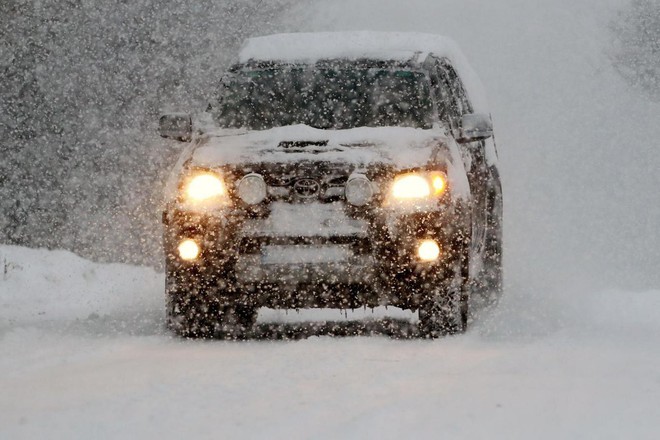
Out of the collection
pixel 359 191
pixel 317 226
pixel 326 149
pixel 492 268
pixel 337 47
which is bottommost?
pixel 492 268

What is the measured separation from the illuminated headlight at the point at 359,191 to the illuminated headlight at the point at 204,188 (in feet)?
2.35

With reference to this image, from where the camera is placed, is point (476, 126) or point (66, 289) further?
point (66, 289)

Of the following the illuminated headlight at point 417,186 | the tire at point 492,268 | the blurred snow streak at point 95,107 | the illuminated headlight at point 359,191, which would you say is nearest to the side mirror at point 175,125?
the illuminated headlight at point 359,191

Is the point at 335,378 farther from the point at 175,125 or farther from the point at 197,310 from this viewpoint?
the point at 175,125

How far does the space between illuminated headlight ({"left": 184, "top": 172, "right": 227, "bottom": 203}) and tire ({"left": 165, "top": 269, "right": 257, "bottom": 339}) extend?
0.43m

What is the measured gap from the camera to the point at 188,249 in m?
7.23

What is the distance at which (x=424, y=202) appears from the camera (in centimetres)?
714

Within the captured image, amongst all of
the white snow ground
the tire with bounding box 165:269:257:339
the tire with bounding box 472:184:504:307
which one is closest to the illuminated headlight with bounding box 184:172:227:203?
the tire with bounding box 165:269:257:339

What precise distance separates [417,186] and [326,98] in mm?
1301

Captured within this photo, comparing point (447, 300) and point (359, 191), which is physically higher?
point (359, 191)

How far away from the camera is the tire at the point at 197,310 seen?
7.25m

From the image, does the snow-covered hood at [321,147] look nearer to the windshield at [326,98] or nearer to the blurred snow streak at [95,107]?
the windshield at [326,98]

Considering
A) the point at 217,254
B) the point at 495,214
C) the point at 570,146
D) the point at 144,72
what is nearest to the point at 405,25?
the point at 570,146

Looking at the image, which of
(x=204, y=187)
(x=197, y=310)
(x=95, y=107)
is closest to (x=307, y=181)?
(x=204, y=187)
